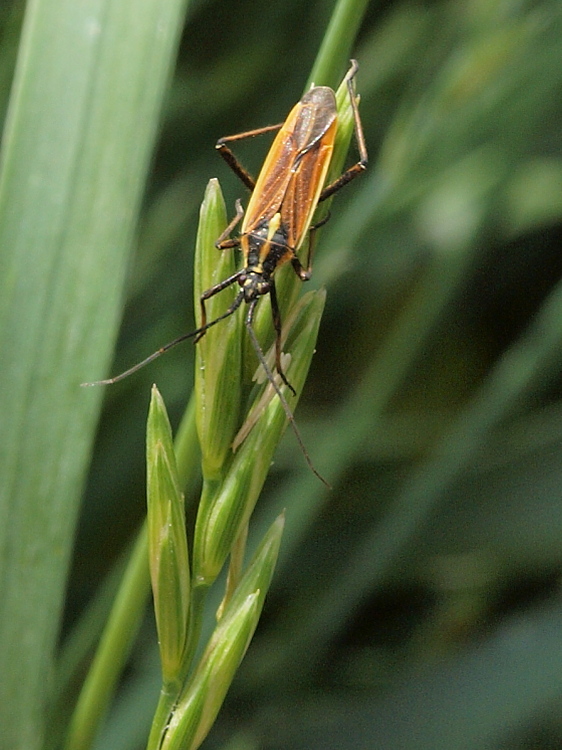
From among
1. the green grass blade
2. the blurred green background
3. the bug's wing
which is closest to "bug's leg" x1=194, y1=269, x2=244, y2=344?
the green grass blade

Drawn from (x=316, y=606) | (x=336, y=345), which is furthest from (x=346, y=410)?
(x=336, y=345)

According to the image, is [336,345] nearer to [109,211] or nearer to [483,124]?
[483,124]

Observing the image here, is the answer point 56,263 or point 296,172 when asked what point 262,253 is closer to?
point 296,172

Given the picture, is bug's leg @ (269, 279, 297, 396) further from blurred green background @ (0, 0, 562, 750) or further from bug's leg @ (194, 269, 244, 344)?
blurred green background @ (0, 0, 562, 750)

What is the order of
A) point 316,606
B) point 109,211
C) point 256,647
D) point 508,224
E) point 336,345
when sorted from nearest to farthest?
point 109,211 → point 316,606 → point 256,647 → point 508,224 → point 336,345

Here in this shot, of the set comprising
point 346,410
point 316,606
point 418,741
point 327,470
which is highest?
point 346,410

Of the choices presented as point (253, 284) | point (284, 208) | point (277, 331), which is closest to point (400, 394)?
point (284, 208)

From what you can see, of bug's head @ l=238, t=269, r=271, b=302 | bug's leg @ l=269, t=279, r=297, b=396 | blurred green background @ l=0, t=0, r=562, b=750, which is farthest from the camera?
blurred green background @ l=0, t=0, r=562, b=750
